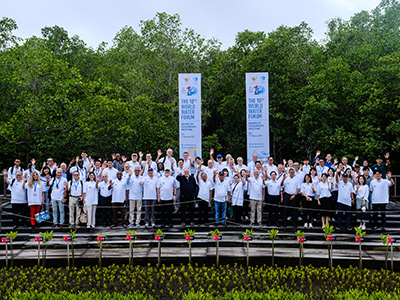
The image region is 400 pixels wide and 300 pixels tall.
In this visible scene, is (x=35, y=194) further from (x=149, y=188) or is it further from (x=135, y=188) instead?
(x=149, y=188)

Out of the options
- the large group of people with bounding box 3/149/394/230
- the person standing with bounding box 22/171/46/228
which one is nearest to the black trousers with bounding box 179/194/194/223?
the large group of people with bounding box 3/149/394/230

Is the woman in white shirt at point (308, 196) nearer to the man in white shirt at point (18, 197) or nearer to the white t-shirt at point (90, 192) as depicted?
the white t-shirt at point (90, 192)

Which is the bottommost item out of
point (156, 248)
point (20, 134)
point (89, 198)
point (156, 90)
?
point (156, 248)

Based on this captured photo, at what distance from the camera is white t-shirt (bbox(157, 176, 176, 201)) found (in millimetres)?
11844

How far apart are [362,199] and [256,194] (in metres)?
3.07

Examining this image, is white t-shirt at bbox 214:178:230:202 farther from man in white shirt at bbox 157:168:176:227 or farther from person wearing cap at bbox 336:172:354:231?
person wearing cap at bbox 336:172:354:231

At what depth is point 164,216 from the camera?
1182 cm

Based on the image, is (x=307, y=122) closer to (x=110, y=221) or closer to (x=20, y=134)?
(x=110, y=221)

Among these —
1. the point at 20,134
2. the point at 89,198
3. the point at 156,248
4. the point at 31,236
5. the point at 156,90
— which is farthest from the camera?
the point at 156,90

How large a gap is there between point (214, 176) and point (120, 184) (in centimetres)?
285

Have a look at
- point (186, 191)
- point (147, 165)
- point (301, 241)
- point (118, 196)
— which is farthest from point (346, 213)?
point (118, 196)

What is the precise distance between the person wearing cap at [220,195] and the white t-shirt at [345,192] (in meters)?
3.21

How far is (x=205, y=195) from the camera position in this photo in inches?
466

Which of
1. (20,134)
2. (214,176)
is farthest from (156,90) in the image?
(214,176)
